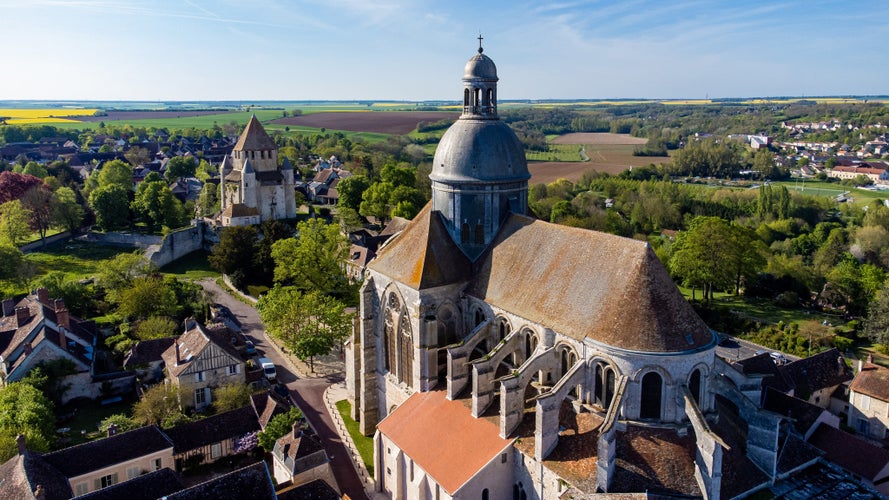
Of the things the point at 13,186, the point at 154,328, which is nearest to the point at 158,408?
the point at 154,328

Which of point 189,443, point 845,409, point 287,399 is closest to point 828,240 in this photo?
point 845,409

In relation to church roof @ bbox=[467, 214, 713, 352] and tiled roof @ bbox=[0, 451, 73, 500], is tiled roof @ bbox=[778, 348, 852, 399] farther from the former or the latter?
tiled roof @ bbox=[0, 451, 73, 500]

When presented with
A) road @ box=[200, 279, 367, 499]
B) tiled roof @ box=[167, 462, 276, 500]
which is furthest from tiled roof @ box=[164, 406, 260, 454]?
tiled roof @ box=[167, 462, 276, 500]

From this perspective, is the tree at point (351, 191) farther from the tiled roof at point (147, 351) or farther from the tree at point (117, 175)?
the tiled roof at point (147, 351)

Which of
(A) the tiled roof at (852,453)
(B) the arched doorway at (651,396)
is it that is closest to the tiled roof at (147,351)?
(B) the arched doorway at (651,396)

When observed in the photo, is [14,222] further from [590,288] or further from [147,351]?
[590,288]
